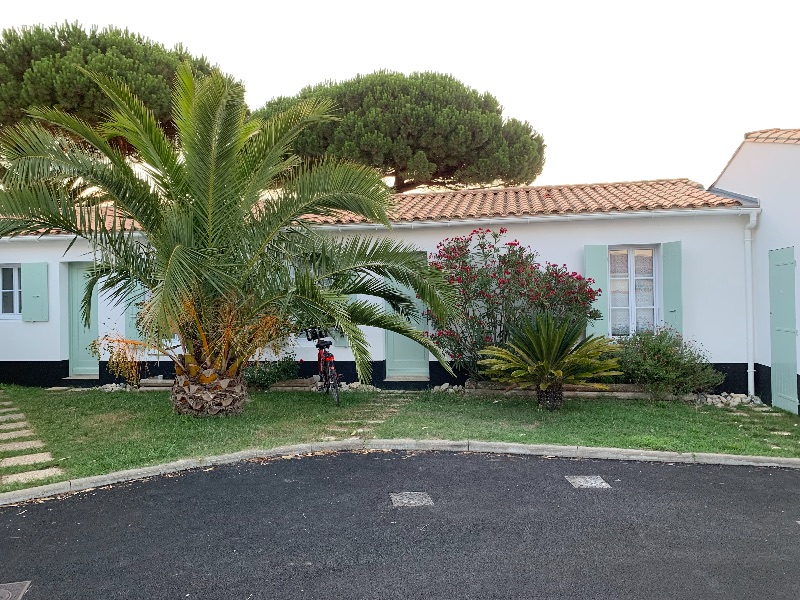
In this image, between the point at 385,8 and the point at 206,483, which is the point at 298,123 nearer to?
the point at 206,483

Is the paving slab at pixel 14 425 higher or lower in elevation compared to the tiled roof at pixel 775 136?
lower

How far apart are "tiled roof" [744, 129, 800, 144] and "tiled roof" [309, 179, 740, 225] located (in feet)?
3.08

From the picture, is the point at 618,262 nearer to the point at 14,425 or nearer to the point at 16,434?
the point at 16,434

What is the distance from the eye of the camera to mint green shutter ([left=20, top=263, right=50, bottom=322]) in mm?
11648

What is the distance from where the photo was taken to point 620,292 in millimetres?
10172

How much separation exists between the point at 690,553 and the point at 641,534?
0.38 metres

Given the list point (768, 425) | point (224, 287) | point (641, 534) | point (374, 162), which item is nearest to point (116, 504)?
point (224, 287)

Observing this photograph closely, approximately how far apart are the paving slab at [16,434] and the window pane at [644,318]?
8.45 m

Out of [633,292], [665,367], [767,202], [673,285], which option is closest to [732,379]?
[665,367]

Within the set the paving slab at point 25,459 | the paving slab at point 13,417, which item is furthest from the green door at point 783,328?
the paving slab at point 13,417

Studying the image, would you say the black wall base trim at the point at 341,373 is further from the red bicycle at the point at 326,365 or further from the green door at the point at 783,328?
the red bicycle at the point at 326,365

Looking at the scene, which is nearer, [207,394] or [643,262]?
[207,394]

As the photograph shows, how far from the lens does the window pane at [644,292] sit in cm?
1011

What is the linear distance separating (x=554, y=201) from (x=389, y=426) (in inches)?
220
